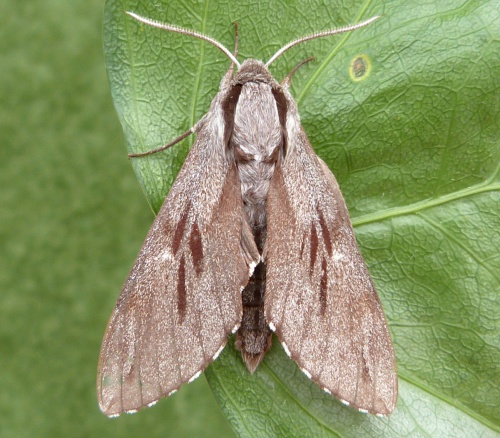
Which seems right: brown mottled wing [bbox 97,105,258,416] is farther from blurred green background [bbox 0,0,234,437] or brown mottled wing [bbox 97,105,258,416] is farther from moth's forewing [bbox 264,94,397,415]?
blurred green background [bbox 0,0,234,437]

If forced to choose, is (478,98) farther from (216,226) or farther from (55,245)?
(55,245)

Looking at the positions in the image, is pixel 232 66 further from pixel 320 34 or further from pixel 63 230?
pixel 63 230

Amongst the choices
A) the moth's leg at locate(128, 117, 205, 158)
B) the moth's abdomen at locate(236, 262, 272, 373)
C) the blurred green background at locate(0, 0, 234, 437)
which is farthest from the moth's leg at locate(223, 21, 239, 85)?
the blurred green background at locate(0, 0, 234, 437)

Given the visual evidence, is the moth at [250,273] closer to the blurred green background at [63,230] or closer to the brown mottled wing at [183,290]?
the brown mottled wing at [183,290]

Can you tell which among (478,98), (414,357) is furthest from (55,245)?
(478,98)

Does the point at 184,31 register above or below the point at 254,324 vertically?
above

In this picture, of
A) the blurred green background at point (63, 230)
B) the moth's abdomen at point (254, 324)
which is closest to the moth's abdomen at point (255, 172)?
the moth's abdomen at point (254, 324)

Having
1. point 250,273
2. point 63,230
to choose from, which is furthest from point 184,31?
point 63,230
